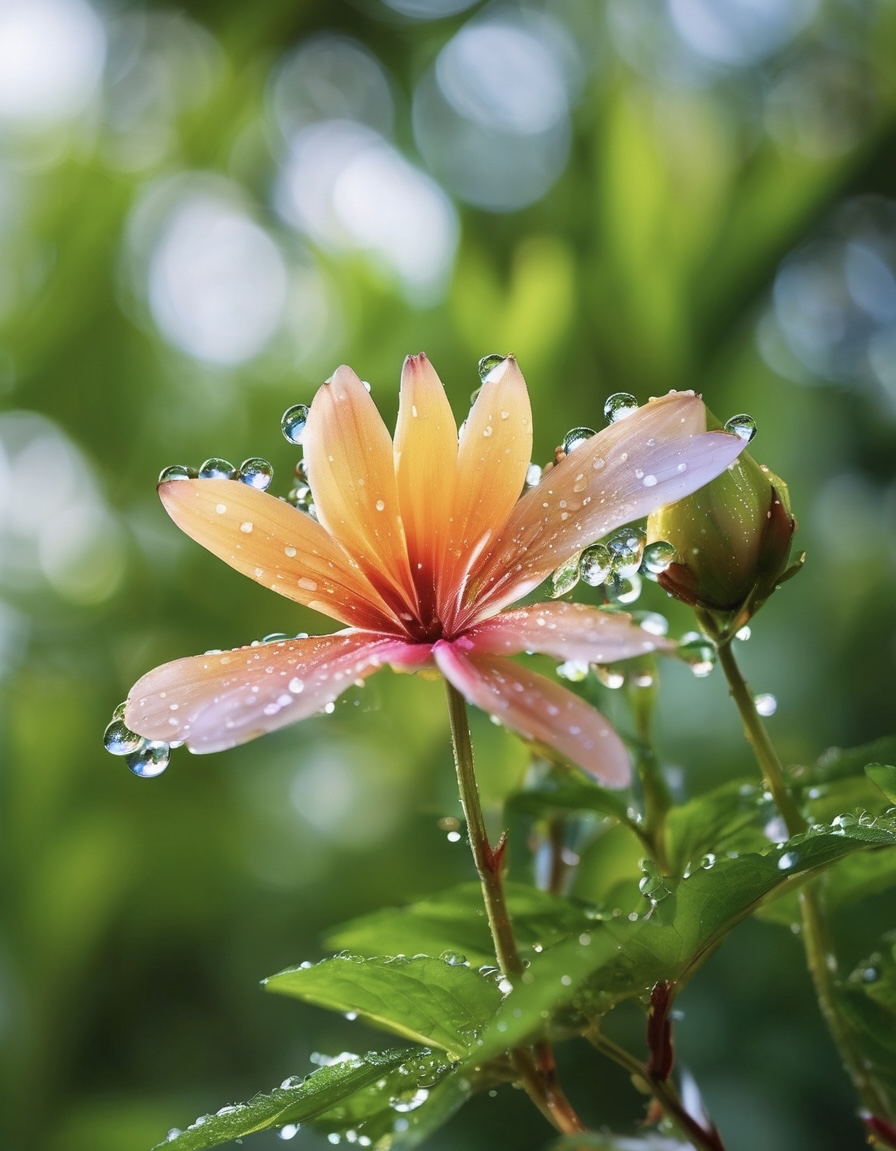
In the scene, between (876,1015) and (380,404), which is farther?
(380,404)

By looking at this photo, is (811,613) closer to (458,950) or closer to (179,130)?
(458,950)

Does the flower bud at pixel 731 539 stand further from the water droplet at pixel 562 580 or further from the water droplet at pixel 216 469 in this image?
the water droplet at pixel 216 469

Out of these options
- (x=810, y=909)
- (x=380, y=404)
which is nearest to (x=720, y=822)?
(x=810, y=909)

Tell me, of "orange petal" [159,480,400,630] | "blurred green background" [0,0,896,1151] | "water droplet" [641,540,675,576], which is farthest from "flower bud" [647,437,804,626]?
"blurred green background" [0,0,896,1151]

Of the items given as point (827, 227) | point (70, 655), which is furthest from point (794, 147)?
point (70, 655)

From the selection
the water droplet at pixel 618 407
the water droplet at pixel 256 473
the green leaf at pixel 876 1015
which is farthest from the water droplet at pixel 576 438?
the green leaf at pixel 876 1015

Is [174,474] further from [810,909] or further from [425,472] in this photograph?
[810,909]
